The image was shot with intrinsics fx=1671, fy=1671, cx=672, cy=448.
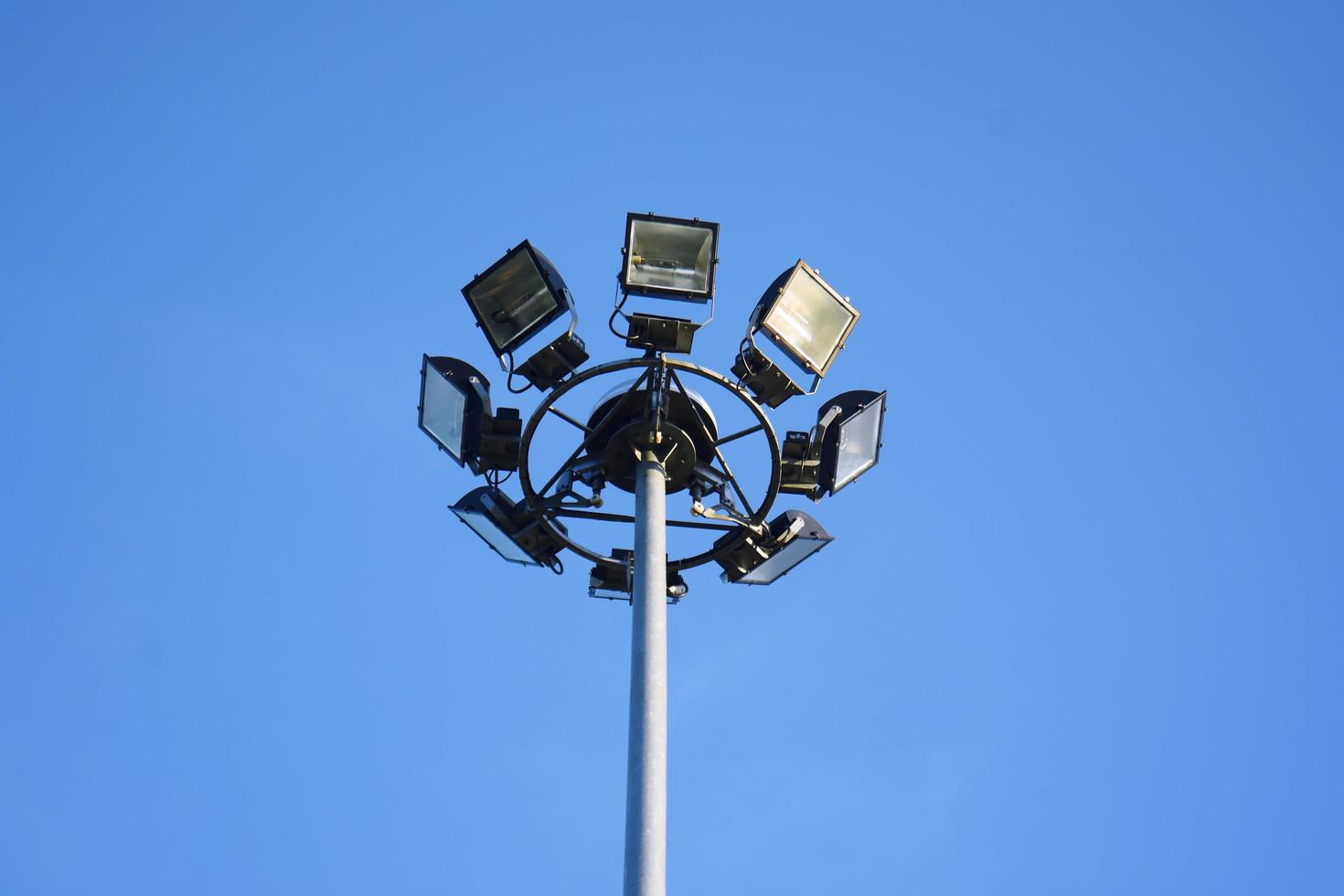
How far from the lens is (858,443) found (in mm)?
11891

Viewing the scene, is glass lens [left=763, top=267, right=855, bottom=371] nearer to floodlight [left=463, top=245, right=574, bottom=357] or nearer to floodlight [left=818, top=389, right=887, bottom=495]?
floodlight [left=818, top=389, right=887, bottom=495]

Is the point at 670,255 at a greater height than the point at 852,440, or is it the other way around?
the point at 670,255

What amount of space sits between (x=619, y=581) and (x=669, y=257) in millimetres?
2408

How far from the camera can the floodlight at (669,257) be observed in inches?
423

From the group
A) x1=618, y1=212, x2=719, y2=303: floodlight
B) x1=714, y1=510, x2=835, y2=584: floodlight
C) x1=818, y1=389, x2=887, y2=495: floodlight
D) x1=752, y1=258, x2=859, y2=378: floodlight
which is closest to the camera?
x1=618, y1=212, x2=719, y2=303: floodlight

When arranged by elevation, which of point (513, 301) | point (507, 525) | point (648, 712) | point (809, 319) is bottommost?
point (648, 712)

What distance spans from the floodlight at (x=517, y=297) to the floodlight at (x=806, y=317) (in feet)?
4.50

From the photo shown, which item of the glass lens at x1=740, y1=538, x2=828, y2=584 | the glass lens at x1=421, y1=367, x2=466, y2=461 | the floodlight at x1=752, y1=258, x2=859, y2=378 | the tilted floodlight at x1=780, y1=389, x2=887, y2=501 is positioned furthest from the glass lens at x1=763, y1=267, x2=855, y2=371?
the glass lens at x1=421, y1=367, x2=466, y2=461

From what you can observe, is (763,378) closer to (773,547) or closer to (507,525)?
(773,547)

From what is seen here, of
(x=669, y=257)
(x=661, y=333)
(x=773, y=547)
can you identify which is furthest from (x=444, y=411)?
(x=773, y=547)

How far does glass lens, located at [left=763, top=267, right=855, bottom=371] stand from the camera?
11273 mm

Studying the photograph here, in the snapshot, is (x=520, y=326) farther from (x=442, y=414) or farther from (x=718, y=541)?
(x=718, y=541)

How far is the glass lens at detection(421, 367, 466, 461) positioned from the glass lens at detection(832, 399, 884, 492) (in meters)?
2.63

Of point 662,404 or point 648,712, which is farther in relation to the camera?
point 662,404
